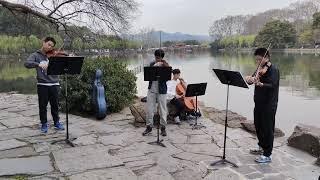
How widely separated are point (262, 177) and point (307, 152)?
223 centimetres

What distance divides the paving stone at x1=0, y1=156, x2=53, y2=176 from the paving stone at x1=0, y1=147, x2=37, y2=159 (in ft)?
0.80

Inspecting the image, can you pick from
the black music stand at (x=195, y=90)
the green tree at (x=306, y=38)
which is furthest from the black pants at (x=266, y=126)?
the green tree at (x=306, y=38)

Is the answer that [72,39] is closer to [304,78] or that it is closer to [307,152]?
[307,152]

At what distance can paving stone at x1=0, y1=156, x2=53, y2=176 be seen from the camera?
5445mm

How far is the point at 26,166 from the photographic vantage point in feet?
18.8

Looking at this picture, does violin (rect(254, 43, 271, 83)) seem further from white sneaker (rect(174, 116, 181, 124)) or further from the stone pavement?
white sneaker (rect(174, 116, 181, 124))

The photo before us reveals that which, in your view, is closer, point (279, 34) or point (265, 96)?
point (265, 96)

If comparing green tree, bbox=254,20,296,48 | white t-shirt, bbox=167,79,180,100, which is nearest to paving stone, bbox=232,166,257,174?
white t-shirt, bbox=167,79,180,100

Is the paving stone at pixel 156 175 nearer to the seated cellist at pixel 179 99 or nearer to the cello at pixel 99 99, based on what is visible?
the seated cellist at pixel 179 99

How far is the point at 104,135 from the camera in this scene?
8.06 metres

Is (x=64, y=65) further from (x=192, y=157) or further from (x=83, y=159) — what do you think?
(x=192, y=157)

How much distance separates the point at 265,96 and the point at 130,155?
2.33 meters

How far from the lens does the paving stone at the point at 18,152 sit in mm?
6332

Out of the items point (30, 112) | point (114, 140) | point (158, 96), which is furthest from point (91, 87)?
point (114, 140)
